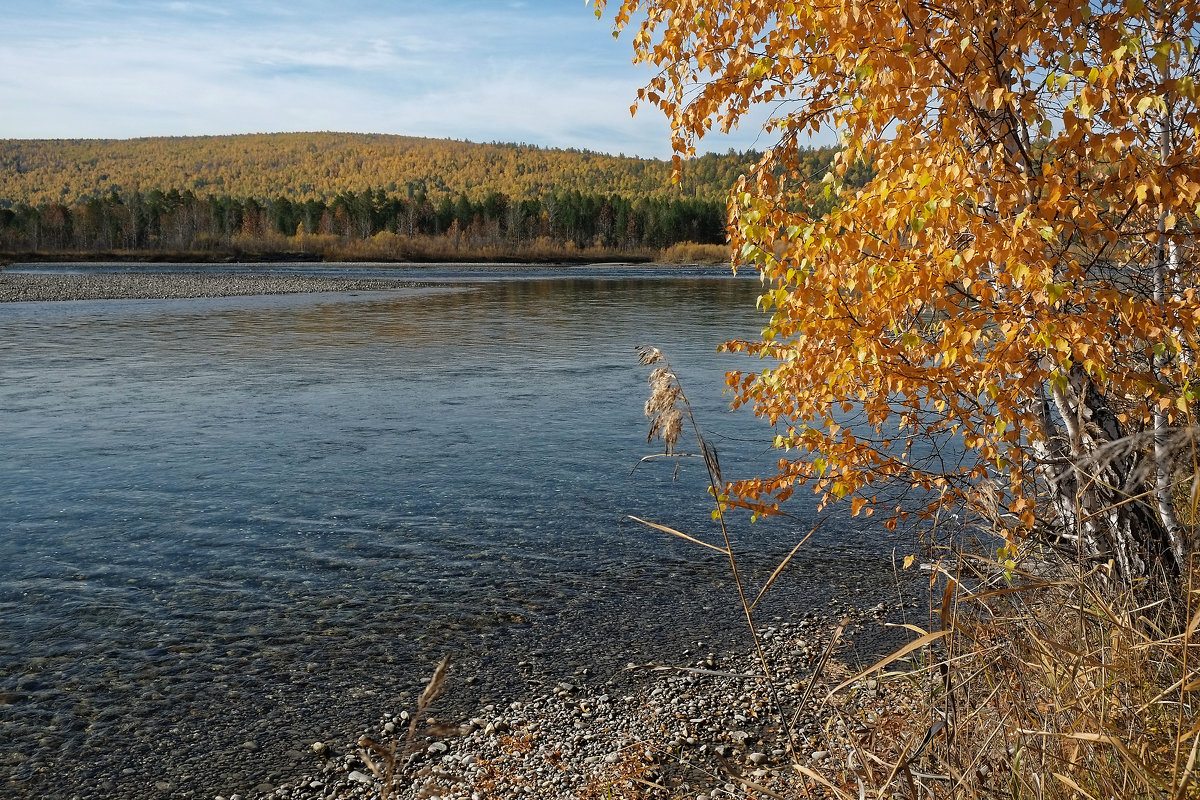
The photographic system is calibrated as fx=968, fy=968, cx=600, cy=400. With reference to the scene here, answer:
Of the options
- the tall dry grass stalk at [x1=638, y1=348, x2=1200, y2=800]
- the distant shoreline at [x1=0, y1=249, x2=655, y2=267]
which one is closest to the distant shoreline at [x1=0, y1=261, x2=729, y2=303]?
the distant shoreline at [x1=0, y1=249, x2=655, y2=267]

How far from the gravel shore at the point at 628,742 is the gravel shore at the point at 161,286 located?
42.0 meters

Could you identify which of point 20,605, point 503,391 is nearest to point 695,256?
point 503,391

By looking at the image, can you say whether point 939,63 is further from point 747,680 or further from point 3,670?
point 3,670

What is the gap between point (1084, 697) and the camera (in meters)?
3.34

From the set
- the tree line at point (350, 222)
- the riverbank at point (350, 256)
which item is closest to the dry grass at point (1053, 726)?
the riverbank at point (350, 256)

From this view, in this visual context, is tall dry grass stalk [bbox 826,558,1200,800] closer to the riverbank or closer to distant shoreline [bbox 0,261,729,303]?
distant shoreline [bbox 0,261,729,303]

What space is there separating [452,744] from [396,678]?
957mm

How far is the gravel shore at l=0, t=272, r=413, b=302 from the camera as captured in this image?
43.9 metres

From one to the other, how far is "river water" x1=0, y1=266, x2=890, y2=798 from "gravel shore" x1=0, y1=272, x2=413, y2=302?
2892cm

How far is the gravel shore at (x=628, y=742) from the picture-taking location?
491 cm

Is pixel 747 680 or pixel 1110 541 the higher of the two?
pixel 1110 541

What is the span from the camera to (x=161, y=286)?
51.5 m

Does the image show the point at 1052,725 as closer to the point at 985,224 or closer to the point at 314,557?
the point at 985,224

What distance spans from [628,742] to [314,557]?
4.19 m
